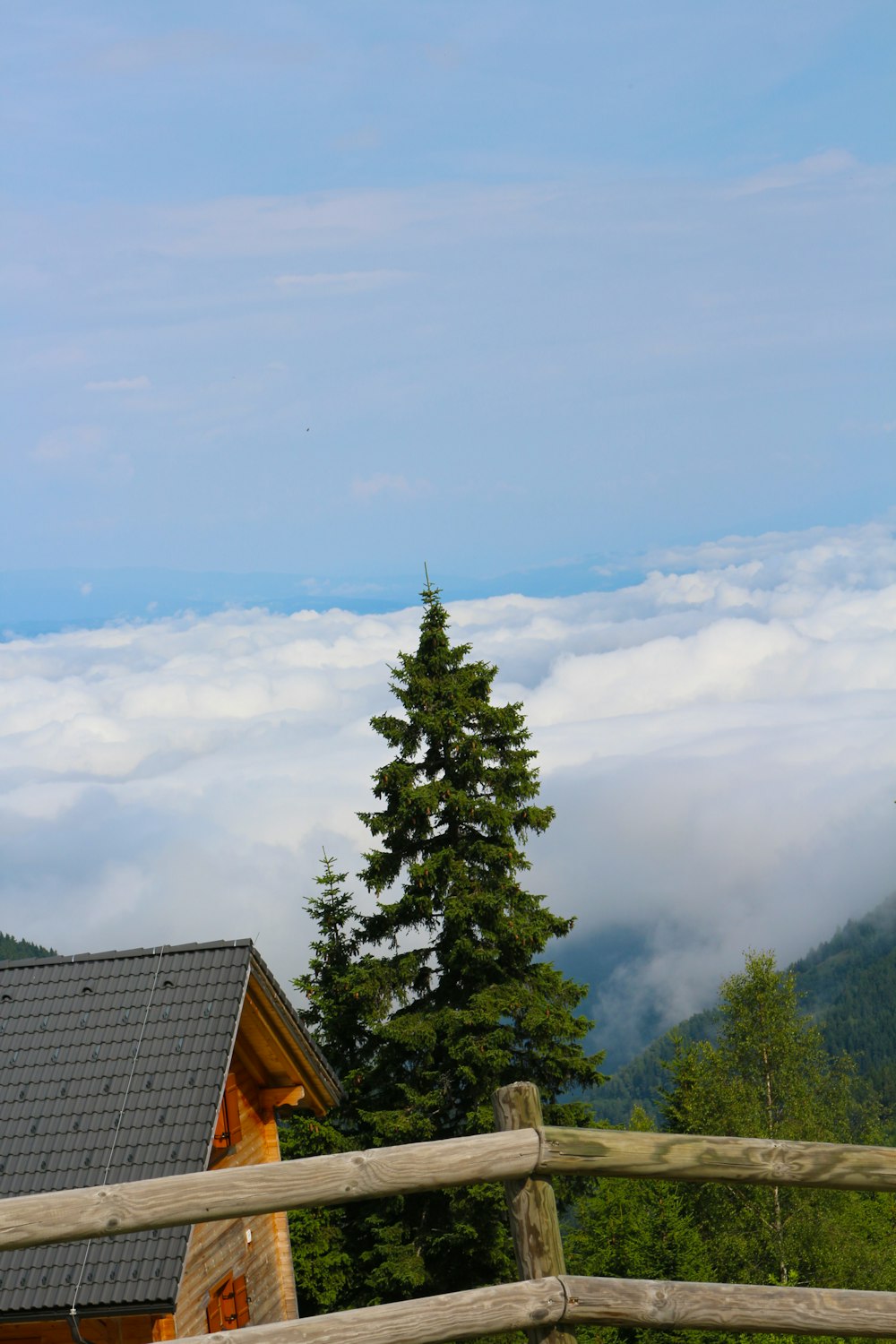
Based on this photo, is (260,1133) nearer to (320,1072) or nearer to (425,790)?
(320,1072)

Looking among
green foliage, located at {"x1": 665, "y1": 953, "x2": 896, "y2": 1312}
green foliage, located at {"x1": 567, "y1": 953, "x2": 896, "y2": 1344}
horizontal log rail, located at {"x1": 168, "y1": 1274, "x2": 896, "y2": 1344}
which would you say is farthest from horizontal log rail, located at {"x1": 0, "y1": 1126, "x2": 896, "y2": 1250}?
green foliage, located at {"x1": 665, "y1": 953, "x2": 896, "y2": 1312}

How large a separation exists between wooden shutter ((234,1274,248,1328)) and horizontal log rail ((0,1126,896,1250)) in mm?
10659

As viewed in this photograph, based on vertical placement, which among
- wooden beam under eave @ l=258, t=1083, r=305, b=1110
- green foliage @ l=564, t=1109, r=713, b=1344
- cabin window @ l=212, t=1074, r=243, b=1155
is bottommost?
green foliage @ l=564, t=1109, r=713, b=1344

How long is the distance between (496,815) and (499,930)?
8.39ft

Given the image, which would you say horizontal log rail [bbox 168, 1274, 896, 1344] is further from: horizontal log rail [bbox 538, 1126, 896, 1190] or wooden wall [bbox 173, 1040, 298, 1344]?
wooden wall [bbox 173, 1040, 298, 1344]

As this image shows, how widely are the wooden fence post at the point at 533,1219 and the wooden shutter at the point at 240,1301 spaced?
34.5 ft

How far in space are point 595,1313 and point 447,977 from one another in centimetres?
2653

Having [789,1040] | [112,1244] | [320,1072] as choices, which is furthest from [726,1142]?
[789,1040]

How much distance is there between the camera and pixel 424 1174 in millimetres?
5422

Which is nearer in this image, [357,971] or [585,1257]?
[357,971]

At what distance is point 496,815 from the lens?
1206 inches

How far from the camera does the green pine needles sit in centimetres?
2928

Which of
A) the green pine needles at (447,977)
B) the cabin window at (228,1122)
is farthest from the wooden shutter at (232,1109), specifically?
the green pine needles at (447,977)

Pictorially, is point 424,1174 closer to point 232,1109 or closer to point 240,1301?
point 232,1109
